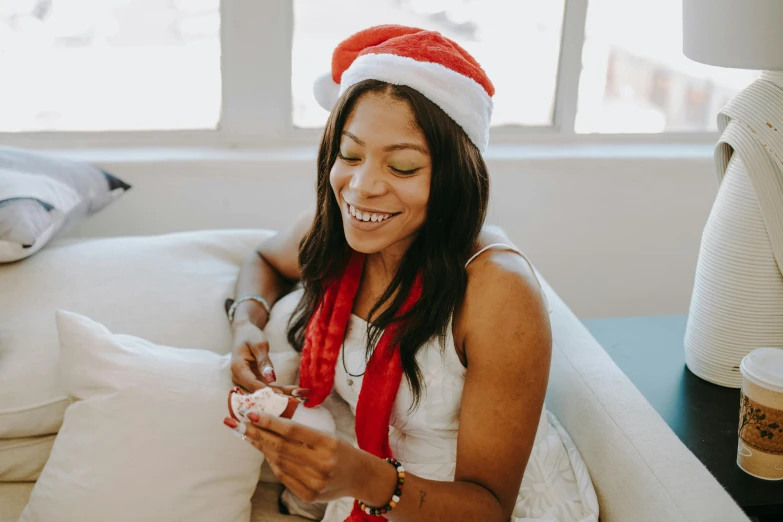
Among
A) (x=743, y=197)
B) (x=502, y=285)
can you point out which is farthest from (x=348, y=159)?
(x=743, y=197)

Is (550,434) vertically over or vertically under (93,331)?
under

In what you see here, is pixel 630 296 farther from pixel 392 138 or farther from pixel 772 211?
pixel 392 138

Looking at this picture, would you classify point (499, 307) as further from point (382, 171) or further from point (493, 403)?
point (382, 171)

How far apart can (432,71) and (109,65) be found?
3.74 ft

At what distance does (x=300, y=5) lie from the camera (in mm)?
2016

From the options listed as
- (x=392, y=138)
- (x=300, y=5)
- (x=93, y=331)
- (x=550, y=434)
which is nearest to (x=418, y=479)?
(x=550, y=434)

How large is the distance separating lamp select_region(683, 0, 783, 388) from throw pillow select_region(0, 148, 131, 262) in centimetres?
121

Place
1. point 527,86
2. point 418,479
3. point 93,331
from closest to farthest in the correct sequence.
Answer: point 418,479, point 93,331, point 527,86

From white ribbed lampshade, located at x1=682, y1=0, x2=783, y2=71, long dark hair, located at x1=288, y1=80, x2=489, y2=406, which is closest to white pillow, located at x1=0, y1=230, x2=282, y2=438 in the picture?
long dark hair, located at x1=288, y1=80, x2=489, y2=406

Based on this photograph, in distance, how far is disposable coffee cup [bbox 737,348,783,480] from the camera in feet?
3.86

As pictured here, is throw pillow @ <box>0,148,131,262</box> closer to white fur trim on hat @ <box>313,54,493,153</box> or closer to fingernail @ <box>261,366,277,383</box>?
fingernail @ <box>261,366,277,383</box>

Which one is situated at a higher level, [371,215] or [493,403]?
[371,215]

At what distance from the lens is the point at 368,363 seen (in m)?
1.30

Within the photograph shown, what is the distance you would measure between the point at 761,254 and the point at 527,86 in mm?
1018
